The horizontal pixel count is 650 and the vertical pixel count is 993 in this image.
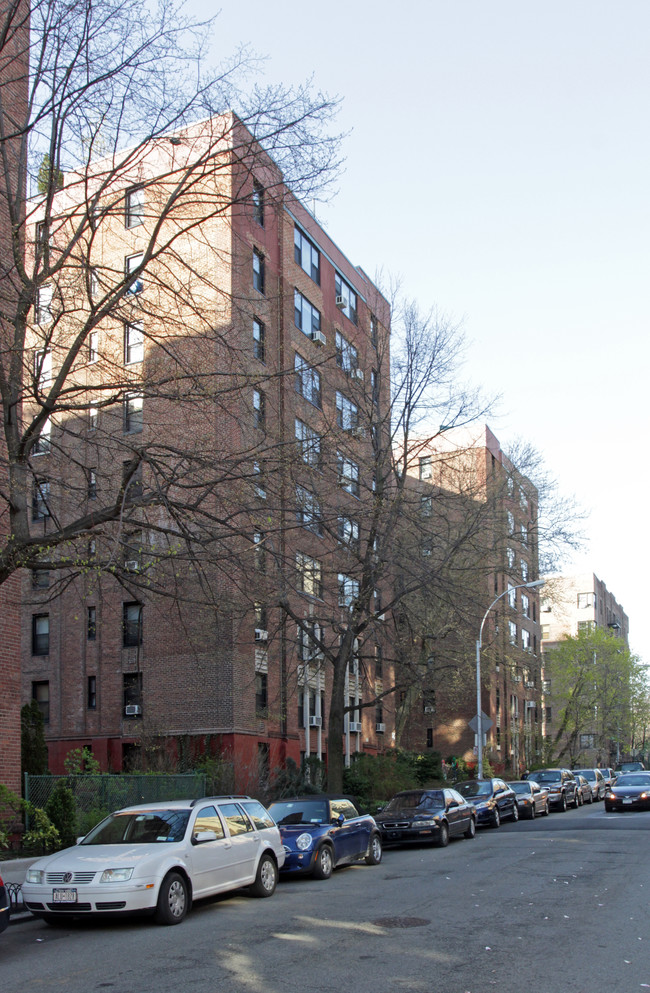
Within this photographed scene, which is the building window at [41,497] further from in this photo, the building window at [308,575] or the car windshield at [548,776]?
the car windshield at [548,776]

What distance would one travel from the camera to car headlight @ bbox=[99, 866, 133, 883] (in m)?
10.8

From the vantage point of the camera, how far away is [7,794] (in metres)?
17.6

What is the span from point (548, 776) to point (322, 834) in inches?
1050

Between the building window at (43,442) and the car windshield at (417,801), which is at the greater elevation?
the building window at (43,442)

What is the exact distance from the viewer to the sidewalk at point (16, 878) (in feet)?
39.8

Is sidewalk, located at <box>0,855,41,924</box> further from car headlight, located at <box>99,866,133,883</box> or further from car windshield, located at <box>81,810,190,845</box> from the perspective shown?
car headlight, located at <box>99,866,133,883</box>

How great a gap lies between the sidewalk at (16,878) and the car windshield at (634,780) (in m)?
25.0

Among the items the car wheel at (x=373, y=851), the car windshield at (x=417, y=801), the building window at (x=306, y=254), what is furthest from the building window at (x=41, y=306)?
the building window at (x=306, y=254)

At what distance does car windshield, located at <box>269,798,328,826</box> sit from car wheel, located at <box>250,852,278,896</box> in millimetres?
2369

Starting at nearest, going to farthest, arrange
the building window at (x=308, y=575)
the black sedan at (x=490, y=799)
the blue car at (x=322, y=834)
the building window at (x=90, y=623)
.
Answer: the blue car at (x=322, y=834), the building window at (x=308, y=575), the black sedan at (x=490, y=799), the building window at (x=90, y=623)

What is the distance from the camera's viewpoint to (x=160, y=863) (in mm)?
11203

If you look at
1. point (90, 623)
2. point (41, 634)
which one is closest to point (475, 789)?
point (90, 623)

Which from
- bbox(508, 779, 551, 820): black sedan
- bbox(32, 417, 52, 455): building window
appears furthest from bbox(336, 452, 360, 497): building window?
bbox(508, 779, 551, 820): black sedan

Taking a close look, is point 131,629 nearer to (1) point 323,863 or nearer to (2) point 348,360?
(2) point 348,360
